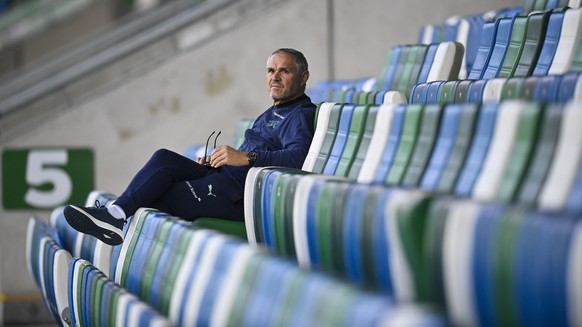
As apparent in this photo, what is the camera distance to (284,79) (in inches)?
118

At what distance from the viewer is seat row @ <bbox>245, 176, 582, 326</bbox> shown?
49.8 inches

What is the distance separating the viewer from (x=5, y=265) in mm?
5129

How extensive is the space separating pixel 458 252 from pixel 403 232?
10cm

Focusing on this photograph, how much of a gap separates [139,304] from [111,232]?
858 millimetres

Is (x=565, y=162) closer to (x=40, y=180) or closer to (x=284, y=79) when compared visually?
(x=284, y=79)

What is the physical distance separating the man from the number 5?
232 cm

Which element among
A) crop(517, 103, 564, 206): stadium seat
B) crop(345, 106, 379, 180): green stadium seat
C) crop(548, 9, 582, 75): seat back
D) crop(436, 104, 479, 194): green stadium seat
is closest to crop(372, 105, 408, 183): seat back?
crop(345, 106, 379, 180): green stadium seat

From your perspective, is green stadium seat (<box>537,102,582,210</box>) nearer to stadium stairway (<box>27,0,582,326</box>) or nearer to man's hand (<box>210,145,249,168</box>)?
stadium stairway (<box>27,0,582,326</box>)

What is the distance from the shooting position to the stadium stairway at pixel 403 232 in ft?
4.25

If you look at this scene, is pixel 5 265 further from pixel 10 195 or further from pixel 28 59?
pixel 28 59

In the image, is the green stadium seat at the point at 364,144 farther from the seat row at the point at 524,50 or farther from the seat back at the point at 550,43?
the seat back at the point at 550,43

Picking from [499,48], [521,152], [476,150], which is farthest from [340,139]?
[521,152]

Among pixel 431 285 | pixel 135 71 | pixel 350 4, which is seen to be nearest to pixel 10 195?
pixel 135 71

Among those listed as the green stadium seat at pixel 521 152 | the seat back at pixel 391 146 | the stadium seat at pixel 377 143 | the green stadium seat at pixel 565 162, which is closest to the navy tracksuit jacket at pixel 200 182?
the stadium seat at pixel 377 143
